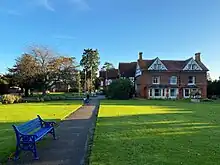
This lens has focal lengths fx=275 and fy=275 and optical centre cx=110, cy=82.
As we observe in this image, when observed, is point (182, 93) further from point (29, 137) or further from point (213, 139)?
point (29, 137)

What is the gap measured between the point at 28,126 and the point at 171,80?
55.6 m

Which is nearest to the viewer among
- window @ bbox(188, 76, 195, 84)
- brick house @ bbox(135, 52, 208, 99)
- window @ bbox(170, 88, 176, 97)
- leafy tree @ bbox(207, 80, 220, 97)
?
brick house @ bbox(135, 52, 208, 99)

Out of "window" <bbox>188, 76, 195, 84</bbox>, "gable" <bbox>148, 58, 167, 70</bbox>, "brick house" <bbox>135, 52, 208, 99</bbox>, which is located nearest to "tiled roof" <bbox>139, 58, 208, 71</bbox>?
"brick house" <bbox>135, 52, 208, 99</bbox>

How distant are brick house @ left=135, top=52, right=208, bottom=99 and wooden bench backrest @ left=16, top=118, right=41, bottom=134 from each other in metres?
51.3

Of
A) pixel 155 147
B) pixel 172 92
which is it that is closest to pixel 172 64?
pixel 172 92

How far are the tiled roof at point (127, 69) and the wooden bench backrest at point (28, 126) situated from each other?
6505 centimetres

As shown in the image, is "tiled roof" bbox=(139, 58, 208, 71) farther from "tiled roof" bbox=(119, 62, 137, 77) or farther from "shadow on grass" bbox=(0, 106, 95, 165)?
"shadow on grass" bbox=(0, 106, 95, 165)

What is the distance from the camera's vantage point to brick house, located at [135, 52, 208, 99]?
6188 centimetres

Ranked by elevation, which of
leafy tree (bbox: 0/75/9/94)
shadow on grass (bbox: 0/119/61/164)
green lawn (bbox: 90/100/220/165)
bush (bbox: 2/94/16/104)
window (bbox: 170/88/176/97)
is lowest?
shadow on grass (bbox: 0/119/61/164)

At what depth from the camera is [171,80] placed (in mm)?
63031

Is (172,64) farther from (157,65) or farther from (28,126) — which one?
(28,126)

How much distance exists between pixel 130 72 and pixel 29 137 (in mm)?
69100

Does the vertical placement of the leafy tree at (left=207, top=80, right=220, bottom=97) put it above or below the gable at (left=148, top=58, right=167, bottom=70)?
below

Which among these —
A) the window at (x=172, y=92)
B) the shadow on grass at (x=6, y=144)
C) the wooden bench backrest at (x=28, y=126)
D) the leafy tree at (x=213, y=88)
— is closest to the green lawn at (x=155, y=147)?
the wooden bench backrest at (x=28, y=126)
